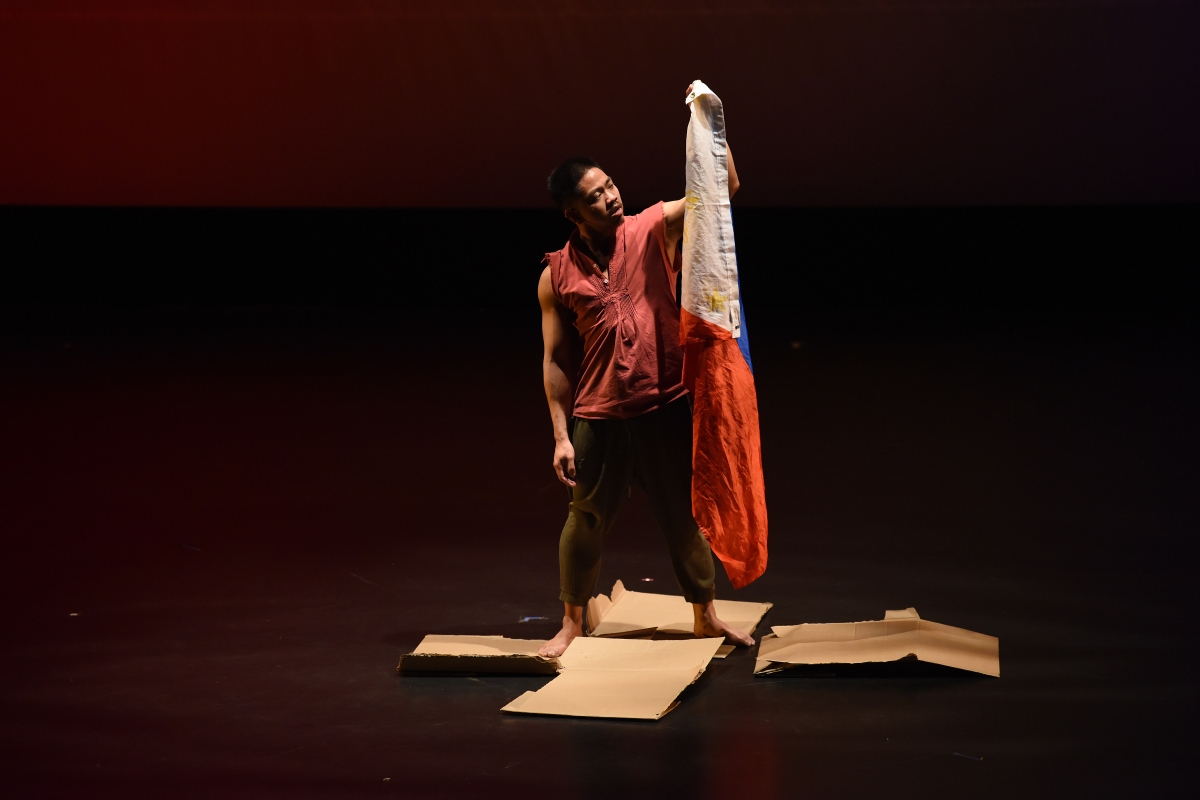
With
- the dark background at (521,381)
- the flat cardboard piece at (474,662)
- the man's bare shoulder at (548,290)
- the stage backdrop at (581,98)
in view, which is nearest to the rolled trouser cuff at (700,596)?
the dark background at (521,381)

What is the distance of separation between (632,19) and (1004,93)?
216 centimetres

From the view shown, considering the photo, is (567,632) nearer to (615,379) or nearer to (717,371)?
(615,379)

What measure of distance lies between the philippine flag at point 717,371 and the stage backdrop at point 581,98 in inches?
195

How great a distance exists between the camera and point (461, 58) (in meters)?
7.98

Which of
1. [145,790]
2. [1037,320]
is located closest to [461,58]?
[1037,320]

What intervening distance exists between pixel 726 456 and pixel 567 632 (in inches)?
23.7

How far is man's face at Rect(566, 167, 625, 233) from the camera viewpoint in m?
3.06

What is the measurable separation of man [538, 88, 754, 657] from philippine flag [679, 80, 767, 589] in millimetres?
80

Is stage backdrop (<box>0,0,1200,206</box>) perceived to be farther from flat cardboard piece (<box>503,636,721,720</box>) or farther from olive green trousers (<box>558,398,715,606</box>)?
flat cardboard piece (<box>503,636,721,720</box>)

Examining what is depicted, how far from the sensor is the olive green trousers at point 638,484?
3.19 metres

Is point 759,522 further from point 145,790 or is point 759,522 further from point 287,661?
point 145,790

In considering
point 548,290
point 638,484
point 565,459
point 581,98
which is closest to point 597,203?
point 548,290

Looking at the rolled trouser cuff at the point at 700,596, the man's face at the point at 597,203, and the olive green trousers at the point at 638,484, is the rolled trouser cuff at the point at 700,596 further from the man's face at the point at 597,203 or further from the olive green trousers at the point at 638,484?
the man's face at the point at 597,203

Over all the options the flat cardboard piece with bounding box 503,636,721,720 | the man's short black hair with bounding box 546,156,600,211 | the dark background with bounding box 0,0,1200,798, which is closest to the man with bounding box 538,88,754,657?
the man's short black hair with bounding box 546,156,600,211
